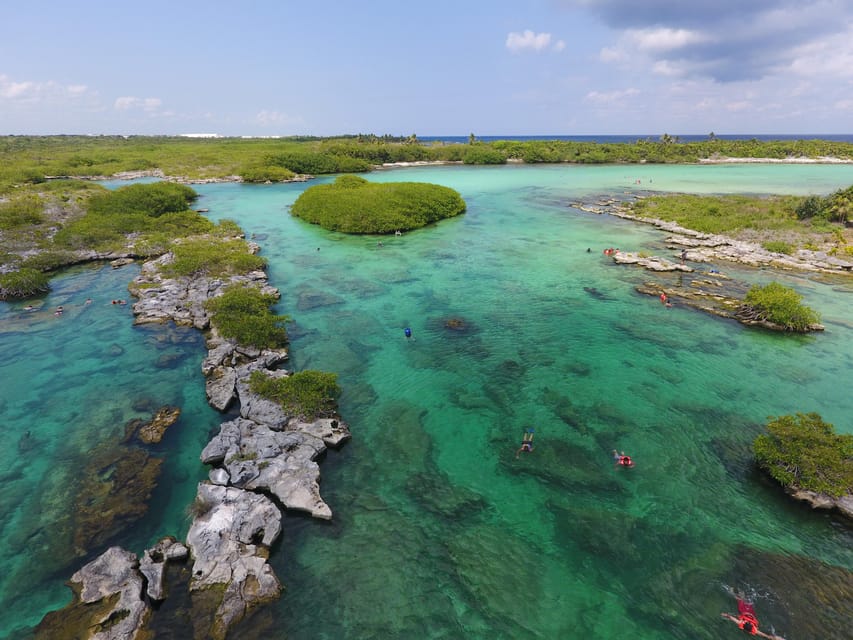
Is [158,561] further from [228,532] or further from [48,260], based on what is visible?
[48,260]

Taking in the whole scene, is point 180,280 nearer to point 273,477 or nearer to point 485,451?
point 273,477

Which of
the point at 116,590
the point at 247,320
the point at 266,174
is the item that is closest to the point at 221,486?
the point at 116,590

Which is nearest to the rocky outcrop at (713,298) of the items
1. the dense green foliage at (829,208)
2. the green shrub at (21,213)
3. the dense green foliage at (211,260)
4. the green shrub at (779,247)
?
the green shrub at (779,247)

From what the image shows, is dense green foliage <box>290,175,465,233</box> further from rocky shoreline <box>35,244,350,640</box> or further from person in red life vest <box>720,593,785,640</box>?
person in red life vest <box>720,593,785,640</box>

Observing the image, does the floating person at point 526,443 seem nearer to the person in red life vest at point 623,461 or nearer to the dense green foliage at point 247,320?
the person in red life vest at point 623,461

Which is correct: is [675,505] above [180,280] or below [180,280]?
below

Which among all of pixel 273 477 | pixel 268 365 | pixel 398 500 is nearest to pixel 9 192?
pixel 268 365

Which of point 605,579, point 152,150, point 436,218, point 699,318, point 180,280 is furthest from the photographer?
point 152,150
